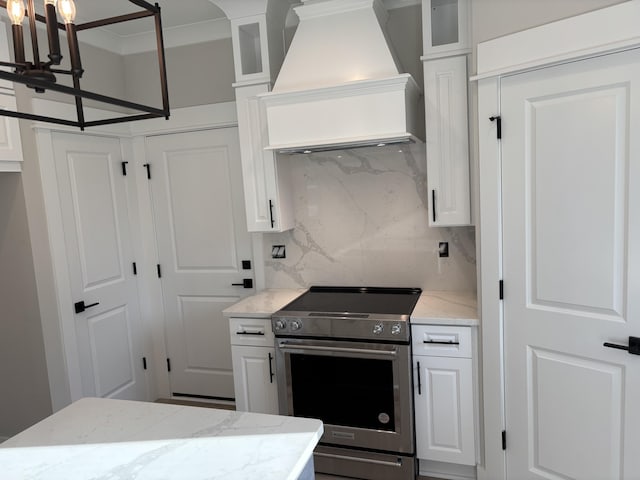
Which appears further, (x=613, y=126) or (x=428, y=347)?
(x=428, y=347)

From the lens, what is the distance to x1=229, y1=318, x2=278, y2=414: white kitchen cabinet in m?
2.76

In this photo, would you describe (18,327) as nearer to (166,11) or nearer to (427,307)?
(166,11)

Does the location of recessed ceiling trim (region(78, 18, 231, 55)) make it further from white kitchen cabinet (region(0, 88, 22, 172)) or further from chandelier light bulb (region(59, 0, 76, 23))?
chandelier light bulb (region(59, 0, 76, 23))

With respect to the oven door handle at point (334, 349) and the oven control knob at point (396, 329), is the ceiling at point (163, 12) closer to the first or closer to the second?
the oven door handle at point (334, 349)

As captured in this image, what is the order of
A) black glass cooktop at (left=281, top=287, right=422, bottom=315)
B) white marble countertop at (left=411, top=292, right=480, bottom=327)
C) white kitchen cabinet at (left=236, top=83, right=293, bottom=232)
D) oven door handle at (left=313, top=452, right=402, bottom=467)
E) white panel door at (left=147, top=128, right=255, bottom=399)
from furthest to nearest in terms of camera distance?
1. white panel door at (left=147, top=128, right=255, bottom=399)
2. white kitchen cabinet at (left=236, top=83, right=293, bottom=232)
3. black glass cooktop at (left=281, top=287, right=422, bottom=315)
4. oven door handle at (left=313, top=452, right=402, bottom=467)
5. white marble countertop at (left=411, top=292, right=480, bottom=327)

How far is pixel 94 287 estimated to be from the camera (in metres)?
3.21

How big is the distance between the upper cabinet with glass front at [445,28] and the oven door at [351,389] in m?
1.59

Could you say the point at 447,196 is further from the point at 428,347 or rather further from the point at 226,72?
the point at 226,72

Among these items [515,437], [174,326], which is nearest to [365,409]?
[515,437]

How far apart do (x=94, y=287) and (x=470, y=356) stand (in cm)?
251

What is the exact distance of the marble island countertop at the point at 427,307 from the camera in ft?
7.93

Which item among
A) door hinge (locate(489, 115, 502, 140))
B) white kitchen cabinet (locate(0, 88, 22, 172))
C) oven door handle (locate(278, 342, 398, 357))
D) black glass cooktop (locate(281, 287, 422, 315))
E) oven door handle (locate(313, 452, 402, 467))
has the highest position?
white kitchen cabinet (locate(0, 88, 22, 172))

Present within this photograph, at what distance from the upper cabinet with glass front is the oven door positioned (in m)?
1.59

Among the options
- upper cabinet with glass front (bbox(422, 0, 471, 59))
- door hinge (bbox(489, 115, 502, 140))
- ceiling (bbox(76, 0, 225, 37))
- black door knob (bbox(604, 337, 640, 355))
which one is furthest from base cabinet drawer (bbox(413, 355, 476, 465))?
ceiling (bbox(76, 0, 225, 37))
